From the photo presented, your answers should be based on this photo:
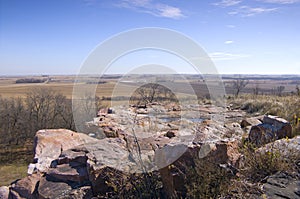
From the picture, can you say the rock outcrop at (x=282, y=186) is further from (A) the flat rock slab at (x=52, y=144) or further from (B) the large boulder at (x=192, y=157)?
(A) the flat rock slab at (x=52, y=144)

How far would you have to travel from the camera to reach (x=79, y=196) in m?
3.09

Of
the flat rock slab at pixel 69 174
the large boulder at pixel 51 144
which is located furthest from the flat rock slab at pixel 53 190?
the large boulder at pixel 51 144

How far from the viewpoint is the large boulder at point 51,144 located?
4.39 metres

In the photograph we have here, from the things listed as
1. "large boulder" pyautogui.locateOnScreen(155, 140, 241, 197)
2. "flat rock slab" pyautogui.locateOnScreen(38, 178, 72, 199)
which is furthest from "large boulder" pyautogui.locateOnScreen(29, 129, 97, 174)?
"large boulder" pyautogui.locateOnScreen(155, 140, 241, 197)

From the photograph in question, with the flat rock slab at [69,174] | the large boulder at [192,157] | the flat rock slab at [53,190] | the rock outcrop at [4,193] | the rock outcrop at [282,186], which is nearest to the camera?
the rock outcrop at [282,186]

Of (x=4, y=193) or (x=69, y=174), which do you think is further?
(x=4, y=193)

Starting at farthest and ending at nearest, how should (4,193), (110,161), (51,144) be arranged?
(51,144) < (4,193) < (110,161)

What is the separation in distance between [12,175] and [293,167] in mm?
17056

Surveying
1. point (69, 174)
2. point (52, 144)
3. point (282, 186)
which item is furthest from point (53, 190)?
point (282, 186)

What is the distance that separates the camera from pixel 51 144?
4922 mm

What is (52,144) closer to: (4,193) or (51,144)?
(51,144)

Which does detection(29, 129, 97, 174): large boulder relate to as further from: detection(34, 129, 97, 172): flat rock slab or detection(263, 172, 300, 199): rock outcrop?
detection(263, 172, 300, 199): rock outcrop

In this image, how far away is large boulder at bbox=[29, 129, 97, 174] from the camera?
4.39m

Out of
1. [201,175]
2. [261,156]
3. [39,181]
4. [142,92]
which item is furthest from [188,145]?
[142,92]
